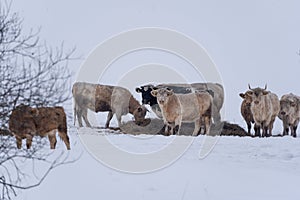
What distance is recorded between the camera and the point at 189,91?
16.8m

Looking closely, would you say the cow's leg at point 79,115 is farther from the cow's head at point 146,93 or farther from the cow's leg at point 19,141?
the cow's leg at point 19,141

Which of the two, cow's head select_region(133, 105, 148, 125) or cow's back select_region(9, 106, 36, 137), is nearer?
cow's back select_region(9, 106, 36, 137)

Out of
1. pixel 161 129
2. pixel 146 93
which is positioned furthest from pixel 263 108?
pixel 146 93

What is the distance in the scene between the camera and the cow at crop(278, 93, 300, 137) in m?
17.1

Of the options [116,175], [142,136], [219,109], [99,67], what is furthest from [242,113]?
[116,175]

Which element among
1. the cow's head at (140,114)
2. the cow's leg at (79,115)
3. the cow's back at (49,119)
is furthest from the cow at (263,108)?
the cow's back at (49,119)

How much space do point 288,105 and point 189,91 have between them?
258cm

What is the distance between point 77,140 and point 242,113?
519 cm

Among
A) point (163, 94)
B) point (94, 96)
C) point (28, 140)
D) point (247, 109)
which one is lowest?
point (28, 140)

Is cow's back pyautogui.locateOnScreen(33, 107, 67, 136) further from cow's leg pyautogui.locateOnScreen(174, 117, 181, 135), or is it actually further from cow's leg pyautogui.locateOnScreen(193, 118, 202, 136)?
cow's leg pyautogui.locateOnScreen(193, 118, 202, 136)

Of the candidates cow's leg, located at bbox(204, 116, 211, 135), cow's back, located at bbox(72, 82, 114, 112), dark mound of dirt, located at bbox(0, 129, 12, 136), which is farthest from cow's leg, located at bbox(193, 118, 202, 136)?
dark mound of dirt, located at bbox(0, 129, 12, 136)

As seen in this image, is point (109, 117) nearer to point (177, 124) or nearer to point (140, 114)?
point (140, 114)

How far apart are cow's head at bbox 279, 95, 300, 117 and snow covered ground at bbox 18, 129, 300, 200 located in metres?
4.05

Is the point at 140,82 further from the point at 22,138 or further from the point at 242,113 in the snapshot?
the point at 22,138
